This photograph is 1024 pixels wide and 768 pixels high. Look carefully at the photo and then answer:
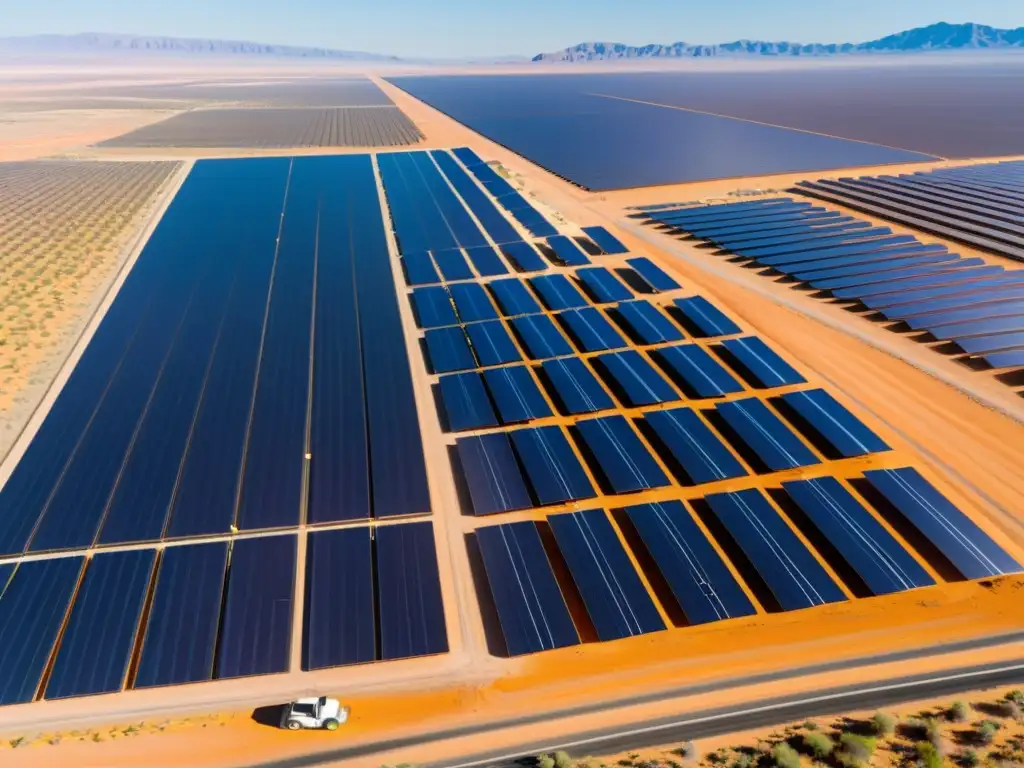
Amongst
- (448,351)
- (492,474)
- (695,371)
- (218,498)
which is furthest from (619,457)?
(218,498)

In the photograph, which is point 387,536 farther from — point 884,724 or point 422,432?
point 884,724

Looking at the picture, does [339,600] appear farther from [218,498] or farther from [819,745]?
[819,745]

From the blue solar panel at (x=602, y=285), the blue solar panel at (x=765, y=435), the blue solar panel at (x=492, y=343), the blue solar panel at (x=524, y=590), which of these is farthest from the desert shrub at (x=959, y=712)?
the blue solar panel at (x=602, y=285)

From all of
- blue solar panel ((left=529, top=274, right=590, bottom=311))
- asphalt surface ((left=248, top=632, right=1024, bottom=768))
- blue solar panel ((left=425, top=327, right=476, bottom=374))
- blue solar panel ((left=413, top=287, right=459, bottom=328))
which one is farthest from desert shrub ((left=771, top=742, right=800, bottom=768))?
blue solar panel ((left=529, top=274, right=590, bottom=311))

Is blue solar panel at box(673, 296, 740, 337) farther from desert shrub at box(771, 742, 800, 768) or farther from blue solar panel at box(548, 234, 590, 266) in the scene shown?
desert shrub at box(771, 742, 800, 768)

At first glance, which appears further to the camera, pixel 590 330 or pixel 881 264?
pixel 881 264

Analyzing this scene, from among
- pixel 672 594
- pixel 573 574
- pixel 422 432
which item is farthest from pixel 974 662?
pixel 422 432

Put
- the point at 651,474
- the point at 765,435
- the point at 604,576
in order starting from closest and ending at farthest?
the point at 604,576
the point at 651,474
the point at 765,435
